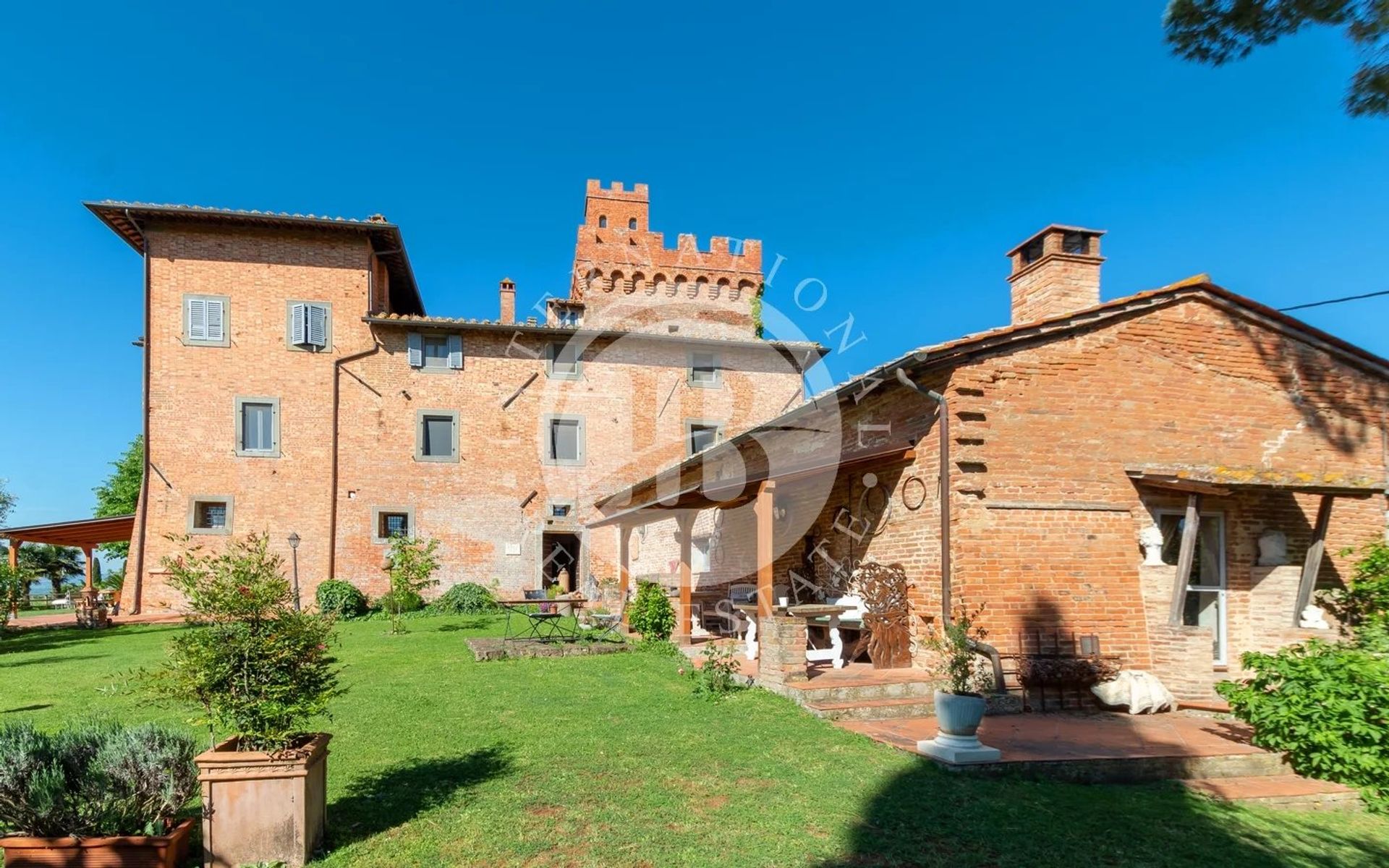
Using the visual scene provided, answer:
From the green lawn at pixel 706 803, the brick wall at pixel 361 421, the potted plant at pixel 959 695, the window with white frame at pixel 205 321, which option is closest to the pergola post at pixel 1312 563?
the green lawn at pixel 706 803

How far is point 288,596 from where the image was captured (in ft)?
14.2

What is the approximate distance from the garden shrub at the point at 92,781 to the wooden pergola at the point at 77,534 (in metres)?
18.4

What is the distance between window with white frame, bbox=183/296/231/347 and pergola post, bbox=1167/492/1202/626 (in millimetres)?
22000

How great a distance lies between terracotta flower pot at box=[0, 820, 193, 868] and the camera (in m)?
3.68

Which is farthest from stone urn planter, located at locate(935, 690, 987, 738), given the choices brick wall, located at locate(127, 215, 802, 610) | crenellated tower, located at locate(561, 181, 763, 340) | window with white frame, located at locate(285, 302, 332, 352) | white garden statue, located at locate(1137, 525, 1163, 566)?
crenellated tower, located at locate(561, 181, 763, 340)

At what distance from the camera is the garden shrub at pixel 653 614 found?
1320cm

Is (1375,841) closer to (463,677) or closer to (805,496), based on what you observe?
(805,496)

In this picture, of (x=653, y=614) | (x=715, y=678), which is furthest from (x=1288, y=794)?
(x=653, y=614)

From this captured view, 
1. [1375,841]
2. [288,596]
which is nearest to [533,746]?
[288,596]

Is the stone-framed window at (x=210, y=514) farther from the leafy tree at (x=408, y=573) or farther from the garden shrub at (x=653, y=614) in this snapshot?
the garden shrub at (x=653, y=614)

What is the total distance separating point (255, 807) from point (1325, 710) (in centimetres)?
746

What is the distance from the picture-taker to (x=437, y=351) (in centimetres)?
2212

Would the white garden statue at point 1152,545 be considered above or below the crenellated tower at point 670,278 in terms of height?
below

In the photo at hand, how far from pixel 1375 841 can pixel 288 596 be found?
22.8 ft
